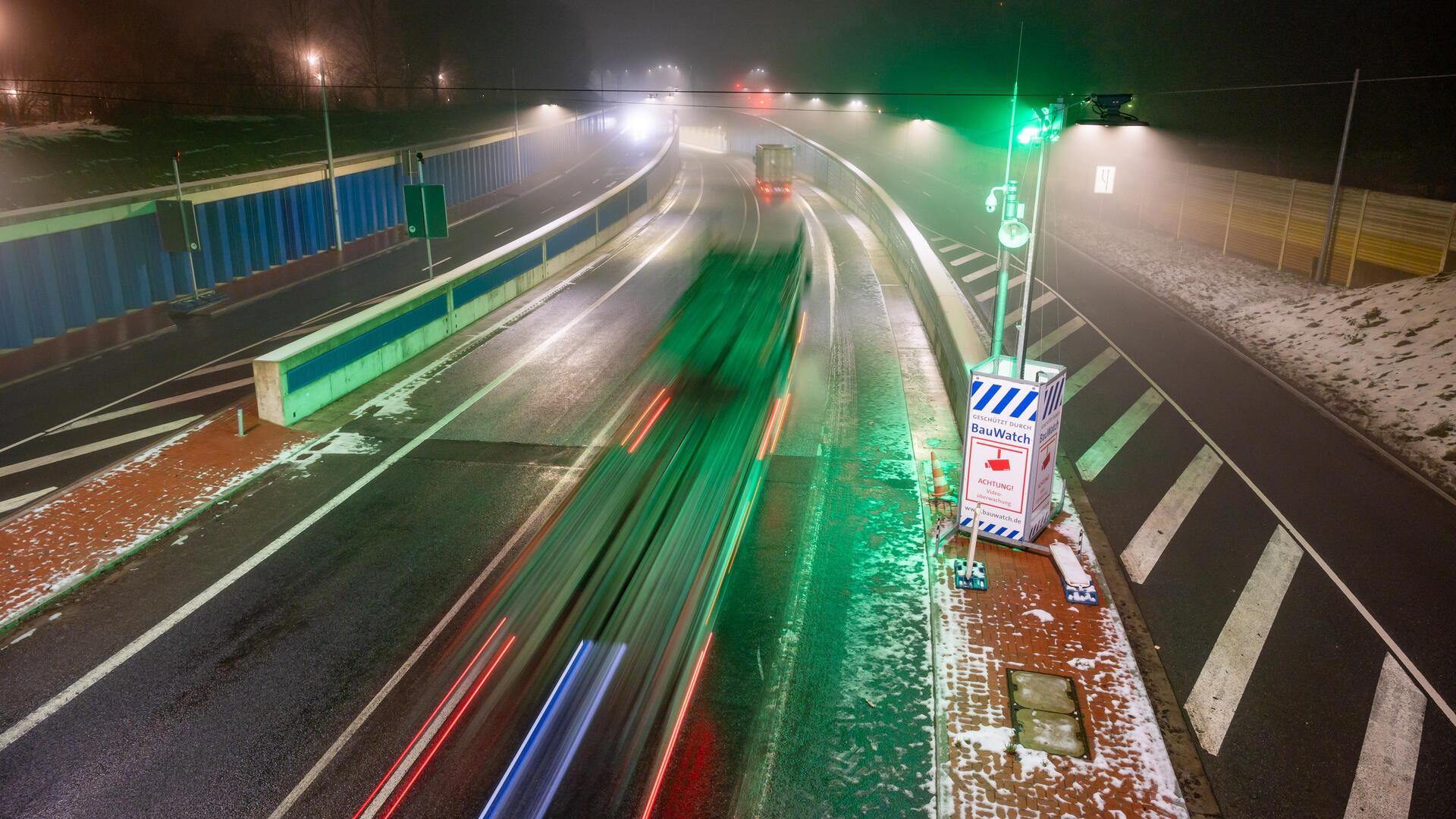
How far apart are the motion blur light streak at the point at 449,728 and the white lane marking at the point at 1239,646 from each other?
598 centimetres

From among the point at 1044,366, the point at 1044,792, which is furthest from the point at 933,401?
the point at 1044,792

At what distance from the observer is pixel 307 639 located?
8.34m

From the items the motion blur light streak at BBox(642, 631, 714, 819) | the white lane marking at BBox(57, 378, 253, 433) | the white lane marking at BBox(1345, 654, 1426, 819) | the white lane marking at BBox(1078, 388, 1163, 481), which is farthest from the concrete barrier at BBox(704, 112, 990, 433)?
the white lane marking at BBox(57, 378, 253, 433)

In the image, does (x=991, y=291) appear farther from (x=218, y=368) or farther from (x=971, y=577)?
(x=218, y=368)

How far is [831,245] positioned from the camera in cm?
3259

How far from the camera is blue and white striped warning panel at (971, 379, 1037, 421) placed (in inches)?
384

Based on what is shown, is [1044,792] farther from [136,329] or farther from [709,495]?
[136,329]

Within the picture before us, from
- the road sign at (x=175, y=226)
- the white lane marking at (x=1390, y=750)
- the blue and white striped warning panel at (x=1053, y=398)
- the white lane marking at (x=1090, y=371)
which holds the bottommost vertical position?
the white lane marking at (x=1390, y=750)

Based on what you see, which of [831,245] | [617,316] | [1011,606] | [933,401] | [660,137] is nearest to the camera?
[1011,606]

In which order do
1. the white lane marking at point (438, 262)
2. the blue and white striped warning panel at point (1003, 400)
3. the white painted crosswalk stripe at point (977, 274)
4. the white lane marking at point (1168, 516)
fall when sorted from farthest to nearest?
the white lane marking at point (438, 262) < the white painted crosswalk stripe at point (977, 274) < the white lane marking at point (1168, 516) < the blue and white striped warning panel at point (1003, 400)

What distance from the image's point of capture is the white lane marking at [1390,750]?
21.5 feet

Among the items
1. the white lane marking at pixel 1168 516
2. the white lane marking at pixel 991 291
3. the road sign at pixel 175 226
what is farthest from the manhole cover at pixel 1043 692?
the road sign at pixel 175 226

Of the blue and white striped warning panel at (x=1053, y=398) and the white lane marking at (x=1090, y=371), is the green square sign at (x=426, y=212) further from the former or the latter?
the blue and white striped warning panel at (x=1053, y=398)

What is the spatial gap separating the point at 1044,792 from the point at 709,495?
18.6 feet
